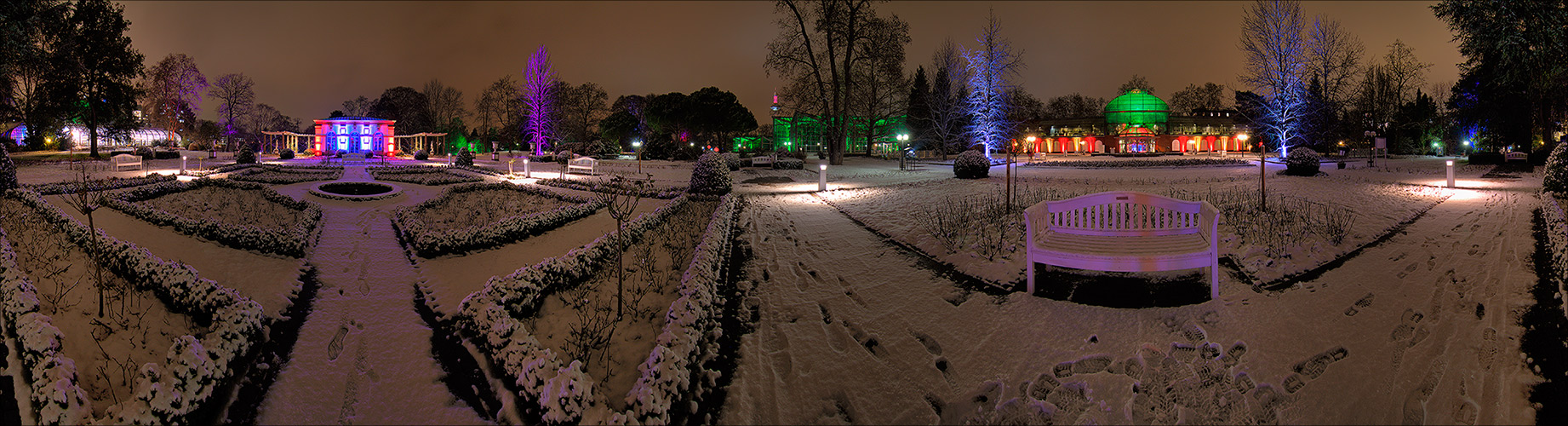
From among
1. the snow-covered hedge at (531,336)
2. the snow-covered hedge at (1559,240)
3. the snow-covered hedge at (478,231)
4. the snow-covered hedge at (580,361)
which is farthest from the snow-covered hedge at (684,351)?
the snow-covered hedge at (1559,240)

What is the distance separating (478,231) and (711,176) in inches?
279

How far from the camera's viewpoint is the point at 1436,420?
3572 mm

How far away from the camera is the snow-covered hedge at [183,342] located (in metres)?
3.72

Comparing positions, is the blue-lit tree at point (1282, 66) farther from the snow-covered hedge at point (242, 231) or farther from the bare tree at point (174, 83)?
the bare tree at point (174, 83)

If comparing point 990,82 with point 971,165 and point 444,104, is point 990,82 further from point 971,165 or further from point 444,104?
point 444,104

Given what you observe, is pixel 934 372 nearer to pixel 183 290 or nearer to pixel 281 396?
pixel 281 396

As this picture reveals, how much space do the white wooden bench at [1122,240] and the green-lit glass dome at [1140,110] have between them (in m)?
68.1

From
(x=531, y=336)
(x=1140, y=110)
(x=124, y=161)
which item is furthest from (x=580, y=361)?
(x=1140, y=110)

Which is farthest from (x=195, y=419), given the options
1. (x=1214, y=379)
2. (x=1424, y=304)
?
(x=1424, y=304)

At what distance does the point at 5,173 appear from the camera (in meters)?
15.0

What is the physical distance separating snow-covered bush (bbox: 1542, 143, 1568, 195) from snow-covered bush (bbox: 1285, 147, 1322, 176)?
8.90m

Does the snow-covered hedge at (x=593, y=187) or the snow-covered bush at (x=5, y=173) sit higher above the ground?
the snow-covered bush at (x=5, y=173)

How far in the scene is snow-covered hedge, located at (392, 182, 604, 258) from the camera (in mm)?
8812

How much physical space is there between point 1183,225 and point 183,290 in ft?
32.6
